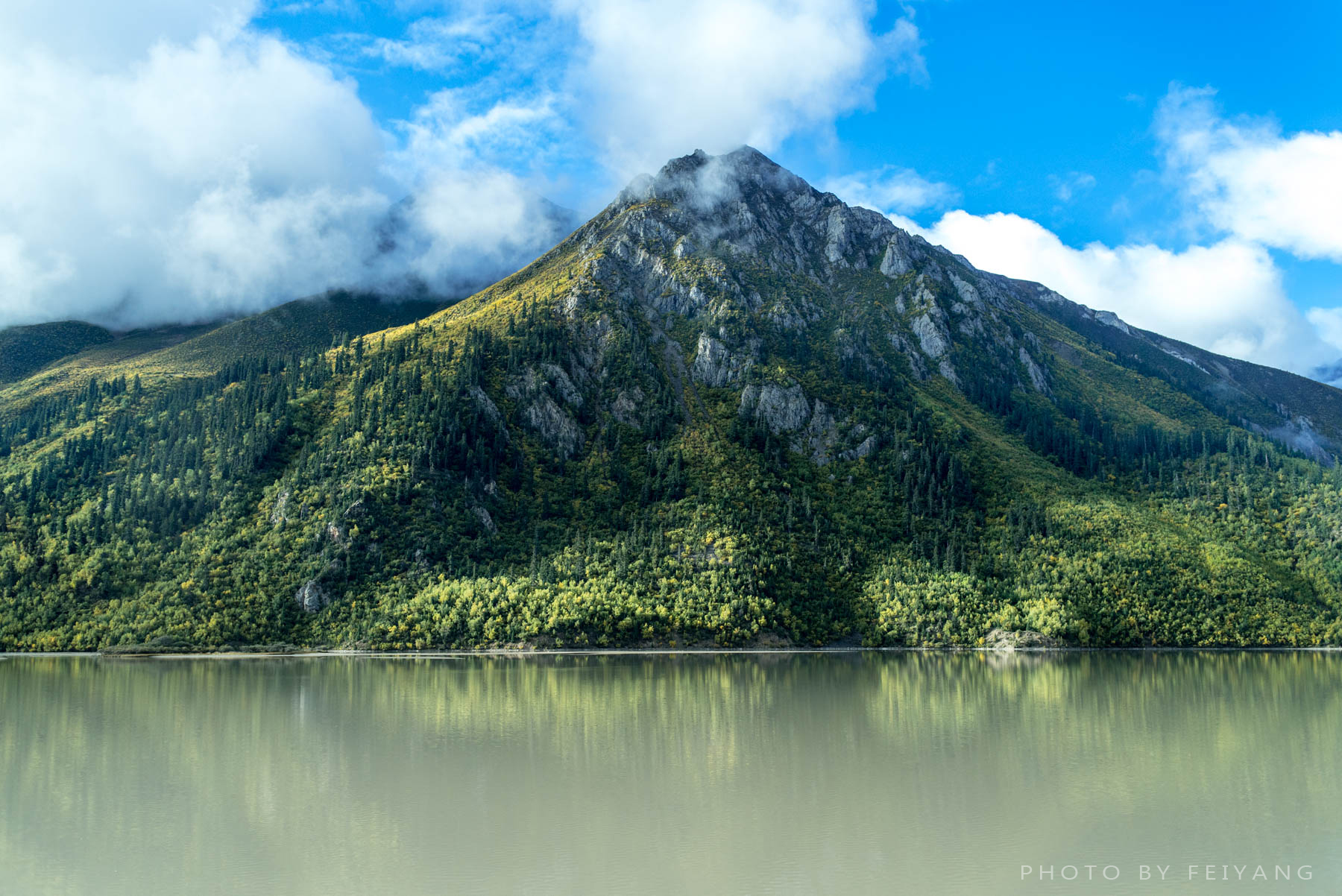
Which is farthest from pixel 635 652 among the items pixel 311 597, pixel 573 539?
pixel 311 597

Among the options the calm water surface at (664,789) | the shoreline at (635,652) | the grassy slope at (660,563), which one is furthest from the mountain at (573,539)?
the calm water surface at (664,789)

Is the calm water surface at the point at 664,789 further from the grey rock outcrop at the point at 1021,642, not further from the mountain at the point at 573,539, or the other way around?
the grey rock outcrop at the point at 1021,642

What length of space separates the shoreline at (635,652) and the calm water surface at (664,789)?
48.6 meters

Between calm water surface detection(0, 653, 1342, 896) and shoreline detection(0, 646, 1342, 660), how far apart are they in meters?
48.6

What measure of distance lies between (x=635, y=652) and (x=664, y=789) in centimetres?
9419

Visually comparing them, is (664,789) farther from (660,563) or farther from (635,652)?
(660,563)

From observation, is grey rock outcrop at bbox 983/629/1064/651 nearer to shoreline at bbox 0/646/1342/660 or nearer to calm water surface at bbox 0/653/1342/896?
shoreline at bbox 0/646/1342/660

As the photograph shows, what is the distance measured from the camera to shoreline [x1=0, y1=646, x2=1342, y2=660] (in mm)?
134250

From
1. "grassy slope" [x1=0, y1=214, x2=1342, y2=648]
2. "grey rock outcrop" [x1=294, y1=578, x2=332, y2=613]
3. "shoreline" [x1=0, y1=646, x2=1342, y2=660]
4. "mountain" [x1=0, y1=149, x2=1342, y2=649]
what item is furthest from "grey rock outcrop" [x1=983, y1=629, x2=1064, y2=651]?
"grey rock outcrop" [x1=294, y1=578, x2=332, y2=613]

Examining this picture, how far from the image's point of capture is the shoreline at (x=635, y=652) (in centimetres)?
13425

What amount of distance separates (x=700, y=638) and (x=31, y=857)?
374ft

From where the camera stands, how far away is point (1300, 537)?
173 m

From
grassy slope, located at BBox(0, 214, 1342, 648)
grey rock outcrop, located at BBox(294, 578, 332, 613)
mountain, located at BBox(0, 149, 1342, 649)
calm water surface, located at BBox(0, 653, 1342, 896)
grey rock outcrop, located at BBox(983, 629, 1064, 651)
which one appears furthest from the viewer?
grey rock outcrop, located at BBox(983, 629, 1064, 651)

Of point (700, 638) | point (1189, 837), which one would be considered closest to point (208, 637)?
point (700, 638)
